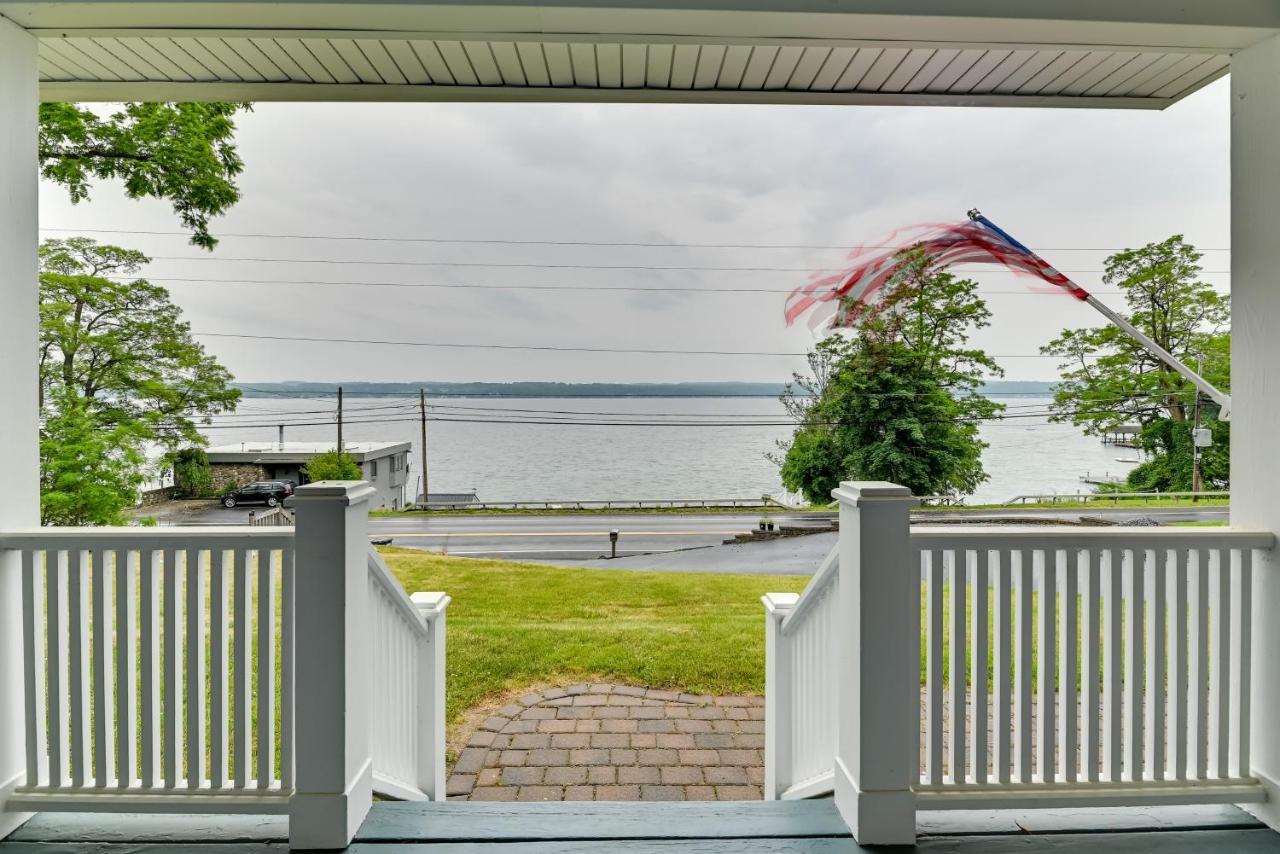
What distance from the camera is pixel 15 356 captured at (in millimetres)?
1761

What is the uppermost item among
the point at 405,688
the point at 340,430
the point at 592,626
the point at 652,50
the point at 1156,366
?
the point at 652,50

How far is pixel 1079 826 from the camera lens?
5.76 feet

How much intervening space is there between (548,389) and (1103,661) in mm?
8019

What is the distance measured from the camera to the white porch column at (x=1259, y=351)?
5.74 feet

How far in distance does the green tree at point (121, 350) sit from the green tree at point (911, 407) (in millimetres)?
5508

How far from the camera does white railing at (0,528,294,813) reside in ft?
5.47

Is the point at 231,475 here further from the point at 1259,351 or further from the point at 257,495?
the point at 1259,351

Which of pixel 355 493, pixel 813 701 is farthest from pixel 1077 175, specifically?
pixel 355 493

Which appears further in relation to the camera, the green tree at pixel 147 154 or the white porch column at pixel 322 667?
the green tree at pixel 147 154

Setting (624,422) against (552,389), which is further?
(624,422)

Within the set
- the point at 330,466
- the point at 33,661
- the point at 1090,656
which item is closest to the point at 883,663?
the point at 1090,656

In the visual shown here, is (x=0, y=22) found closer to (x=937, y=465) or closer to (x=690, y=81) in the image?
(x=690, y=81)

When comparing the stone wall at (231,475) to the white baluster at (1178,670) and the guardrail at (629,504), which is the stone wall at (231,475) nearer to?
the white baluster at (1178,670)

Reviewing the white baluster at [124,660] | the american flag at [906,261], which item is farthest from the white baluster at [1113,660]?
the white baluster at [124,660]
